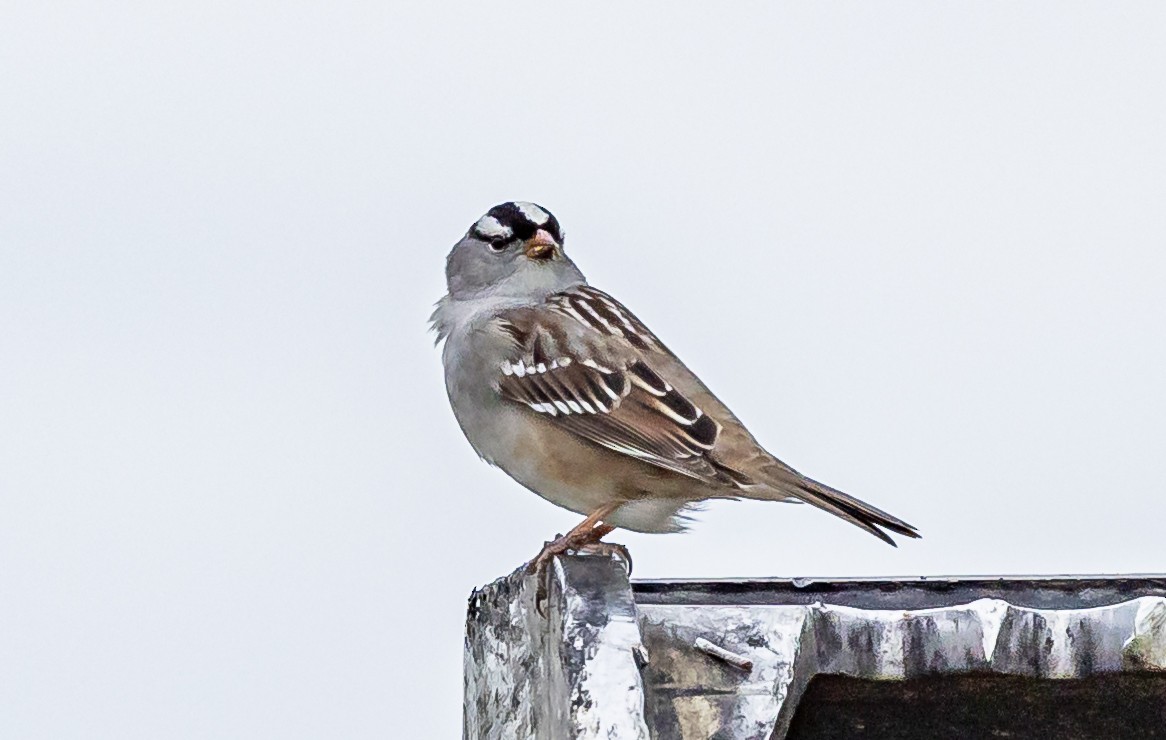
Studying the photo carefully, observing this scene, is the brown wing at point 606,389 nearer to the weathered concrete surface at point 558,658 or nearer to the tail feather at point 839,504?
the tail feather at point 839,504

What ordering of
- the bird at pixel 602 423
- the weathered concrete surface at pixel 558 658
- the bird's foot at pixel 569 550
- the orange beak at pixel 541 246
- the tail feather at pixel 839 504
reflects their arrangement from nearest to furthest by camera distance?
the weathered concrete surface at pixel 558 658, the bird's foot at pixel 569 550, the tail feather at pixel 839 504, the bird at pixel 602 423, the orange beak at pixel 541 246

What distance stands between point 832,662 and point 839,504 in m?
2.20

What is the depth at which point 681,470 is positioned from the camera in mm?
5633

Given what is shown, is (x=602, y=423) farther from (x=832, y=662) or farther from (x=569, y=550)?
(x=832, y=662)

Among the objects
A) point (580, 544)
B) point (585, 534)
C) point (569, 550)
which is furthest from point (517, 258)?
point (569, 550)

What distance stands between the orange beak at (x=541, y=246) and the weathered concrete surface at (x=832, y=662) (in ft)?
11.0

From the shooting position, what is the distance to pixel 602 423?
584cm

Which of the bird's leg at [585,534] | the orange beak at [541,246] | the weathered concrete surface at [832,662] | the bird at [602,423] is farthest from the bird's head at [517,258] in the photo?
the weathered concrete surface at [832,662]

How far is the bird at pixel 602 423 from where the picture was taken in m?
5.68

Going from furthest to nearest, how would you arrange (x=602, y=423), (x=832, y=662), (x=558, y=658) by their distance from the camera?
(x=602, y=423) < (x=832, y=662) < (x=558, y=658)

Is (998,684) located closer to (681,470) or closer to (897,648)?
(897,648)

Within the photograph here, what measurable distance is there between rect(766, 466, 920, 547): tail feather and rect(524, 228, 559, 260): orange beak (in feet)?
4.91

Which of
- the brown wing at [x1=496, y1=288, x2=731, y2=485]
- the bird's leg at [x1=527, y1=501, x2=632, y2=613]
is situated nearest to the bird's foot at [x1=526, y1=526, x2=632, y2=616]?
the bird's leg at [x1=527, y1=501, x2=632, y2=613]

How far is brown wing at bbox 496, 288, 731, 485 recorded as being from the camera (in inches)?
225
